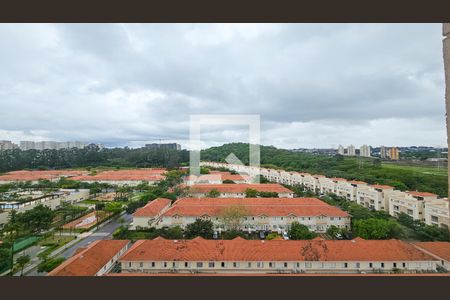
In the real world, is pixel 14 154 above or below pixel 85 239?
above

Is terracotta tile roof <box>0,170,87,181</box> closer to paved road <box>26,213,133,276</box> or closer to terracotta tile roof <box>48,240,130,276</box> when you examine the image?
paved road <box>26,213,133,276</box>

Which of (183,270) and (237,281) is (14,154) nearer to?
(183,270)

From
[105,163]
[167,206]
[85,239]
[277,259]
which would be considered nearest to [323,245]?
[277,259]

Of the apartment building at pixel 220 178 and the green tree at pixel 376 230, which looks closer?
the green tree at pixel 376 230

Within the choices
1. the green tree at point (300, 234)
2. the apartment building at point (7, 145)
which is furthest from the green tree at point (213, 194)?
the apartment building at point (7, 145)

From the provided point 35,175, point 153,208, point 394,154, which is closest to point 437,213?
point 394,154

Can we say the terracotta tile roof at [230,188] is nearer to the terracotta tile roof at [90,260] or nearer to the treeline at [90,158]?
the treeline at [90,158]

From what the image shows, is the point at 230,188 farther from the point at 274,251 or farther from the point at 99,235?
the point at 274,251
